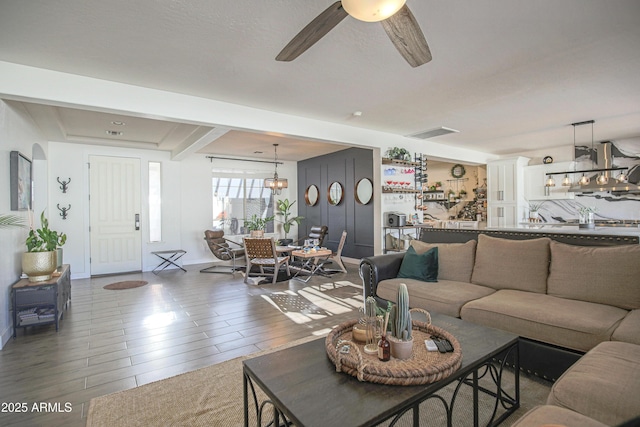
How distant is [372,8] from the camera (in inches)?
61.6

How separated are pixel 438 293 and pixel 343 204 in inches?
197

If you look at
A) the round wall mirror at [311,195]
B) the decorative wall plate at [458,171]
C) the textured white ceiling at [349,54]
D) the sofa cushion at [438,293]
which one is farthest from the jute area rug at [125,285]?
the decorative wall plate at [458,171]

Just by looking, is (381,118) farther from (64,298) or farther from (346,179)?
(64,298)

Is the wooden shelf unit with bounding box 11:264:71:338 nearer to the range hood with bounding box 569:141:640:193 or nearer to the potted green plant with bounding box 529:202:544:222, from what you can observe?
the range hood with bounding box 569:141:640:193

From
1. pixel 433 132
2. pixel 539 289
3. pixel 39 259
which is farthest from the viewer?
pixel 433 132

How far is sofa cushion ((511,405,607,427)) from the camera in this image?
1.18 m

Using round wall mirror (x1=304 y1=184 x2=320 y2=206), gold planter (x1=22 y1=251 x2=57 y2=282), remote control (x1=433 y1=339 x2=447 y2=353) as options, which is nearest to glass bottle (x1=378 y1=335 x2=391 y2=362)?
remote control (x1=433 y1=339 x2=447 y2=353)

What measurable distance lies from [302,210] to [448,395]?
293 inches

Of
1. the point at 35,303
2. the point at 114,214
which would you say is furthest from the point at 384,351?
the point at 114,214

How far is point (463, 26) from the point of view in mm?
2508

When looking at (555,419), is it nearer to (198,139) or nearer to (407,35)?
(407,35)

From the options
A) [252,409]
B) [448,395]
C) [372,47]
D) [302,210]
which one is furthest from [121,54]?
[302,210]

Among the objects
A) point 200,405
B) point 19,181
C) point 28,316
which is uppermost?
point 19,181

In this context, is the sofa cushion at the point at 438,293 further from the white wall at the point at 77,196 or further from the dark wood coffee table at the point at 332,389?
the white wall at the point at 77,196
